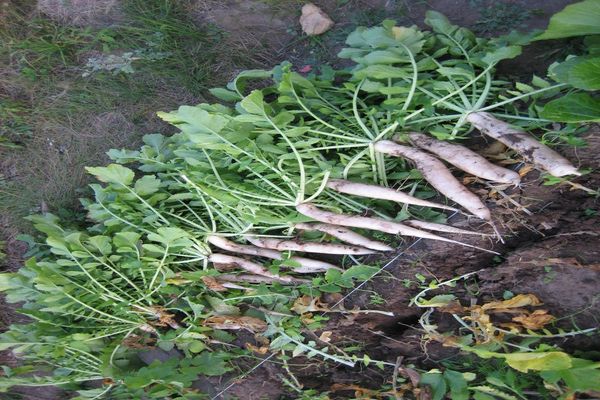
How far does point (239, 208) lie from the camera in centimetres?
201

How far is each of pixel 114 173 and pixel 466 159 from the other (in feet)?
4.53

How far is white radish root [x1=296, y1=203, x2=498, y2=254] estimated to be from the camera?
183 cm

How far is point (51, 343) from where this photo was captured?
2340mm

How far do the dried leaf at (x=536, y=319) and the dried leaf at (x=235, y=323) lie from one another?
1058 millimetres

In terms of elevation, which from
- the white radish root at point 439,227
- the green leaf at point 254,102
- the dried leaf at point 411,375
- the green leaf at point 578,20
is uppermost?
the green leaf at point 578,20

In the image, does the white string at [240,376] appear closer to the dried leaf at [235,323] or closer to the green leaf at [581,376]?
the dried leaf at [235,323]

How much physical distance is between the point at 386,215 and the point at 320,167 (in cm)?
31

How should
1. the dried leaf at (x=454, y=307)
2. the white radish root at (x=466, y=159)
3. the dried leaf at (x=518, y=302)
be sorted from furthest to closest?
1. the dried leaf at (x=454, y=307)
2. the dried leaf at (x=518, y=302)
3. the white radish root at (x=466, y=159)

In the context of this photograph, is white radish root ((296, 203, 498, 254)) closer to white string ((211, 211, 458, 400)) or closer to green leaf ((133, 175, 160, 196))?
white string ((211, 211, 458, 400))

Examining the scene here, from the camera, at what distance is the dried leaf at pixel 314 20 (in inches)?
92.1

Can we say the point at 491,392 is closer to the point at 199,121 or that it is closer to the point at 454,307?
the point at 454,307

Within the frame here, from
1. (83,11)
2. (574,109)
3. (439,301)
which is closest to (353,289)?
(439,301)

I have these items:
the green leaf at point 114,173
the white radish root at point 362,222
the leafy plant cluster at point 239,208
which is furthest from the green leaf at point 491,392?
the green leaf at point 114,173

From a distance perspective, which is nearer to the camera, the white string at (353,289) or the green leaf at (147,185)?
the white string at (353,289)
